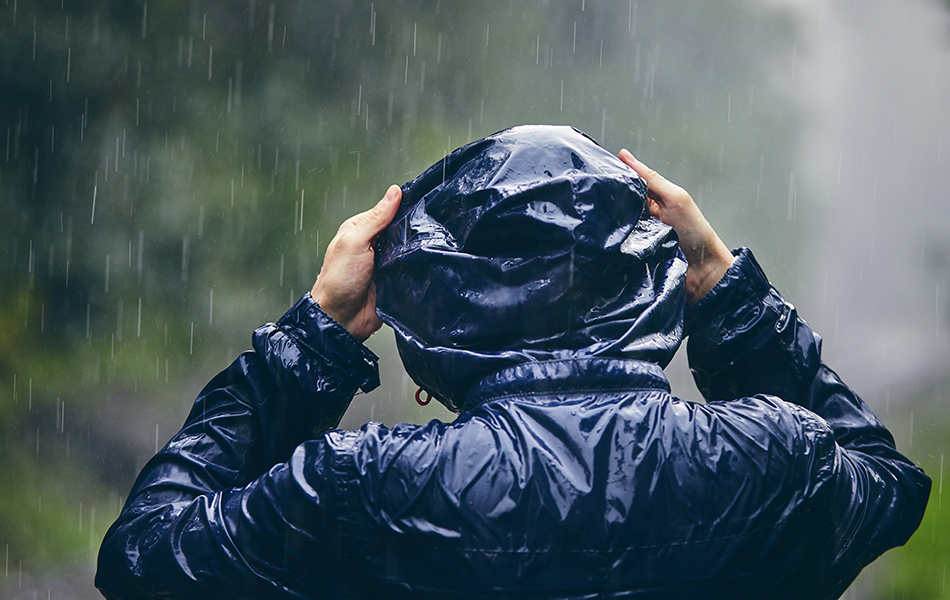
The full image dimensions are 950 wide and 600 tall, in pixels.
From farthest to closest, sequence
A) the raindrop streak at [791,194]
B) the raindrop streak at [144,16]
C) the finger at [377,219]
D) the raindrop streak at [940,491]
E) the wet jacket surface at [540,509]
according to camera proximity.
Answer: the raindrop streak at [791,194]
the raindrop streak at [144,16]
the raindrop streak at [940,491]
the finger at [377,219]
the wet jacket surface at [540,509]

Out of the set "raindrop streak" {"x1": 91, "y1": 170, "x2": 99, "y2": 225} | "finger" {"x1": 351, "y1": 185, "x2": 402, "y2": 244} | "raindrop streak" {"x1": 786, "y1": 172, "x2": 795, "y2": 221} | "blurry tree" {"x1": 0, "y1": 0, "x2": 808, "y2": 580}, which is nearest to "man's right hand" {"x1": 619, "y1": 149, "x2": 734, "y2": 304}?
"finger" {"x1": 351, "y1": 185, "x2": 402, "y2": 244}

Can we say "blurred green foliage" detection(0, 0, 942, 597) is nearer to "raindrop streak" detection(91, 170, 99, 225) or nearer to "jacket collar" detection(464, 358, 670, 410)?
"raindrop streak" detection(91, 170, 99, 225)

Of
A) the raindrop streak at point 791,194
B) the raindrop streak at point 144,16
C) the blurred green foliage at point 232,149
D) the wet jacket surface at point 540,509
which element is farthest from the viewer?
the raindrop streak at point 791,194

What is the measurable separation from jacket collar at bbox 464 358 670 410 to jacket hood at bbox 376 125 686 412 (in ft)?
0.05

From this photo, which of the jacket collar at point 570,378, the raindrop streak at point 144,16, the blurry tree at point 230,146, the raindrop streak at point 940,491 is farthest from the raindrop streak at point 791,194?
the jacket collar at point 570,378

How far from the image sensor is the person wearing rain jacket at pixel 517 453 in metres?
0.93

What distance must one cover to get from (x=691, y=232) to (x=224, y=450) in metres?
0.75

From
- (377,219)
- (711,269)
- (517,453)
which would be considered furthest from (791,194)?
(517,453)

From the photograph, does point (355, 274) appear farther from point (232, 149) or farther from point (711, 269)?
point (232, 149)

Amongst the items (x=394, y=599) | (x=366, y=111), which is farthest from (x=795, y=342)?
(x=366, y=111)

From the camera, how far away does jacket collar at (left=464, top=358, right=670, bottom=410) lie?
99cm

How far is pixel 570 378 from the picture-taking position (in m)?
0.99

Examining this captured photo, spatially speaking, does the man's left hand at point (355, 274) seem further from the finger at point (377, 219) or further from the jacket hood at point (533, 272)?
the jacket hood at point (533, 272)

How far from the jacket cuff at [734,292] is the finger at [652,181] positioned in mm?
140
